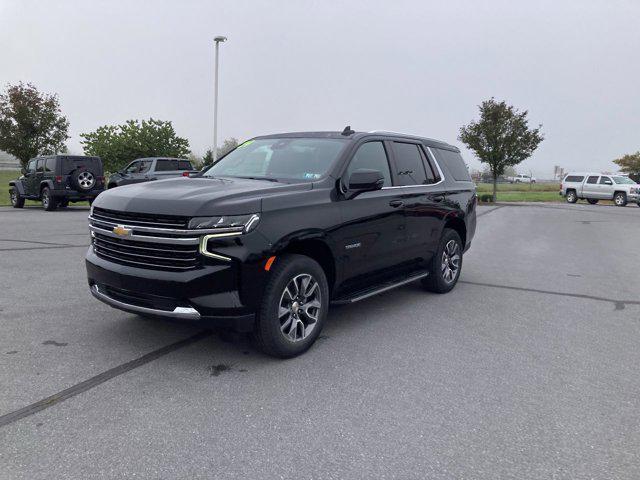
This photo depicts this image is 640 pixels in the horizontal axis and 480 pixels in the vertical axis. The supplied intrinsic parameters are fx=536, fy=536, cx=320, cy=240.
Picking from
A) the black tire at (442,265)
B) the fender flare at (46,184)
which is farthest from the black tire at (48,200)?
the black tire at (442,265)

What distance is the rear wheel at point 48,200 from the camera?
1825 cm

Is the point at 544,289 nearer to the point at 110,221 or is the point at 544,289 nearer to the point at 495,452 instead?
the point at 495,452

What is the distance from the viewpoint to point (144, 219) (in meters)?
3.94

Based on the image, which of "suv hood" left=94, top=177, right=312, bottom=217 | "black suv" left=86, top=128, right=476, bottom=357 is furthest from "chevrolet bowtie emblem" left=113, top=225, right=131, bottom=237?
"suv hood" left=94, top=177, right=312, bottom=217

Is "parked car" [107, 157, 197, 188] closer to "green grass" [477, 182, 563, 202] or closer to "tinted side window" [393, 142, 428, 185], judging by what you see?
"tinted side window" [393, 142, 428, 185]

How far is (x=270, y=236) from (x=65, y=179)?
1663cm

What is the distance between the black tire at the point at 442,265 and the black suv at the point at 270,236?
1.89 ft

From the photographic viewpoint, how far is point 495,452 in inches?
116

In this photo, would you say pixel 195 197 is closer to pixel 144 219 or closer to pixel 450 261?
pixel 144 219

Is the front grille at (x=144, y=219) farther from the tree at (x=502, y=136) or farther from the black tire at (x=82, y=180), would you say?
the tree at (x=502, y=136)

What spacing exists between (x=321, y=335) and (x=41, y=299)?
3233mm

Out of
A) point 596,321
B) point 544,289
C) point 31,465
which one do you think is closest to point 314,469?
point 31,465

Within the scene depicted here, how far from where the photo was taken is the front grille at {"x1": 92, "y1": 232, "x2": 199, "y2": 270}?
150 inches

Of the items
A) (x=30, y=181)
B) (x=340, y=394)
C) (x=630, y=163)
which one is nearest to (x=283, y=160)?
(x=340, y=394)
